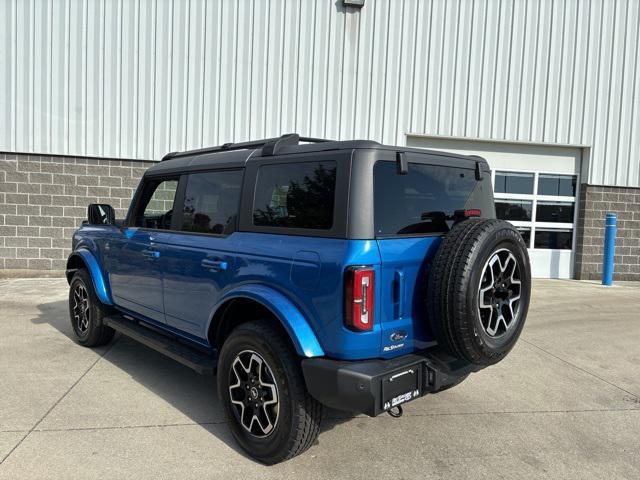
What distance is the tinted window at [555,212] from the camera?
10680mm

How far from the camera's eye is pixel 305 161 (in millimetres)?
2930

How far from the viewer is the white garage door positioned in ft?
34.4

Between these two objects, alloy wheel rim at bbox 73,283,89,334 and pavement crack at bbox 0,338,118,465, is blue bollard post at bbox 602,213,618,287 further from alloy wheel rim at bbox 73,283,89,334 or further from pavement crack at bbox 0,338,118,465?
alloy wheel rim at bbox 73,283,89,334

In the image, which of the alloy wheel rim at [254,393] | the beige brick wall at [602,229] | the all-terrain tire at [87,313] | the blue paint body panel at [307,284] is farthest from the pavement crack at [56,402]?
the beige brick wall at [602,229]

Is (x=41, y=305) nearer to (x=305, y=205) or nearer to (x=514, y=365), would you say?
(x=305, y=205)

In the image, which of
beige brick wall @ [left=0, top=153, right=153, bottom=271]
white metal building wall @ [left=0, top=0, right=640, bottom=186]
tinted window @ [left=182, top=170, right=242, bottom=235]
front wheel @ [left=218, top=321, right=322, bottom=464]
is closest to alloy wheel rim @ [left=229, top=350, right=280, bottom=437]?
front wheel @ [left=218, top=321, right=322, bottom=464]

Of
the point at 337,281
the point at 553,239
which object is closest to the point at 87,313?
the point at 337,281

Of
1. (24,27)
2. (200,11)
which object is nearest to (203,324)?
(200,11)

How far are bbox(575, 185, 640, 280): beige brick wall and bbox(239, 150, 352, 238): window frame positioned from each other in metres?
9.52

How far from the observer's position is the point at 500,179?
34.6ft

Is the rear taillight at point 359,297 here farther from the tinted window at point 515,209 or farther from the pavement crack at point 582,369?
the tinted window at point 515,209

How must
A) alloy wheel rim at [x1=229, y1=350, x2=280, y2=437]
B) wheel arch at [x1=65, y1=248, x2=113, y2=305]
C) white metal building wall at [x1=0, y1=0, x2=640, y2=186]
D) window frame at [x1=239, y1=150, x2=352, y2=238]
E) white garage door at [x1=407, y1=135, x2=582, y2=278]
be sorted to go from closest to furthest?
window frame at [x1=239, y1=150, x2=352, y2=238], alloy wheel rim at [x1=229, y1=350, x2=280, y2=437], wheel arch at [x1=65, y1=248, x2=113, y2=305], white metal building wall at [x1=0, y1=0, x2=640, y2=186], white garage door at [x1=407, y1=135, x2=582, y2=278]

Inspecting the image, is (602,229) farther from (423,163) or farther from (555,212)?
(423,163)

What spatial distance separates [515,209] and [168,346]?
8833 mm
